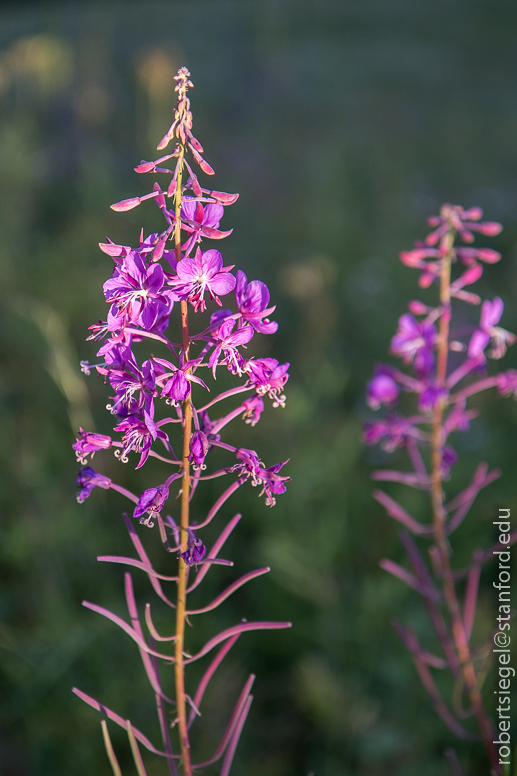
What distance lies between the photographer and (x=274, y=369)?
105 centimetres

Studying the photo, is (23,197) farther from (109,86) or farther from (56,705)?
(109,86)

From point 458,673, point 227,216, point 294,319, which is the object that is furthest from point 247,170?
point 458,673

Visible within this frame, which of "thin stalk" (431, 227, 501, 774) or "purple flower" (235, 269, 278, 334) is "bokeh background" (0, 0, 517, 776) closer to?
"thin stalk" (431, 227, 501, 774)

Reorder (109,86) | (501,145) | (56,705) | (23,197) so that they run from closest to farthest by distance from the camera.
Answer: (56,705) < (23,197) < (501,145) < (109,86)

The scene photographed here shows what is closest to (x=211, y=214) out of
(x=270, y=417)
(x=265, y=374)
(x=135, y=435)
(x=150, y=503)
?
(x=265, y=374)

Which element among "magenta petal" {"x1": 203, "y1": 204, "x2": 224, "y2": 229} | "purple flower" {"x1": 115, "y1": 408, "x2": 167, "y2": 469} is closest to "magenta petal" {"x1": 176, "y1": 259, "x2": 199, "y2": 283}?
"magenta petal" {"x1": 203, "y1": 204, "x2": 224, "y2": 229}

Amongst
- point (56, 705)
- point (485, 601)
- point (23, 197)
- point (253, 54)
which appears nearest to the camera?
point (56, 705)

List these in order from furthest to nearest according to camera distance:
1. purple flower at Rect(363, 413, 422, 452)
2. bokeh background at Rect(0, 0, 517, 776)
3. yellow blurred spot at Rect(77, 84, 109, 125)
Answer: yellow blurred spot at Rect(77, 84, 109, 125)
bokeh background at Rect(0, 0, 517, 776)
purple flower at Rect(363, 413, 422, 452)

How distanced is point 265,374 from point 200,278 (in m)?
0.21

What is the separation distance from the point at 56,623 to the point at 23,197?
321 centimetres

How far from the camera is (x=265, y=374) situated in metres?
1.06

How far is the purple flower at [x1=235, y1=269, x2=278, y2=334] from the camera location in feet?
3.34

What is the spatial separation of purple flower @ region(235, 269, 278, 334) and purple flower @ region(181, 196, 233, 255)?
0.09 metres

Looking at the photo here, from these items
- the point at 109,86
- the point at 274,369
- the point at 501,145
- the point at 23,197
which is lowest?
the point at 274,369
